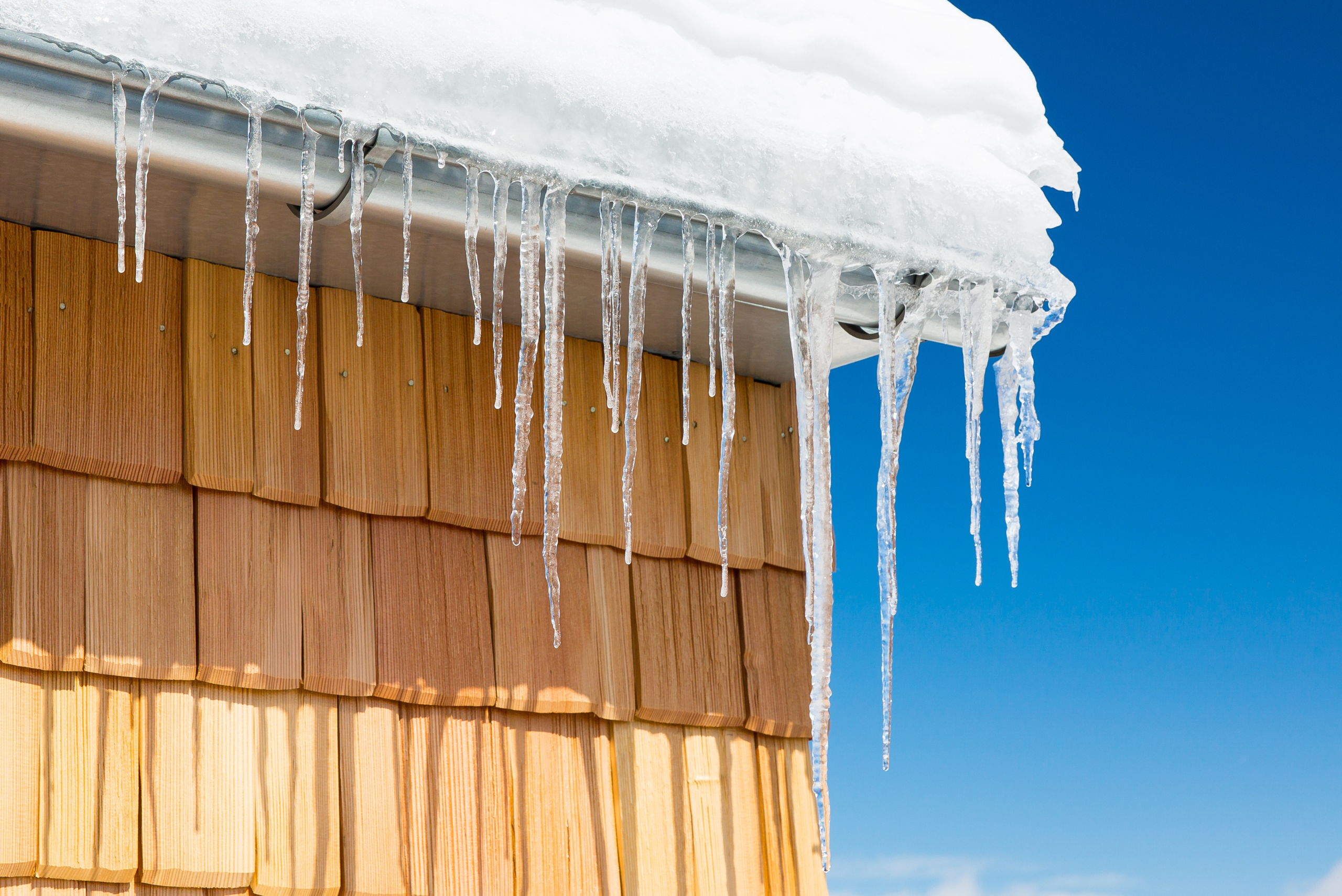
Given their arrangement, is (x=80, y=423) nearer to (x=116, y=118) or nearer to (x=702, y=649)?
(x=116, y=118)

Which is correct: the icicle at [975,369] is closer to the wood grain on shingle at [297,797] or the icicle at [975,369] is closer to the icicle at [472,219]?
the icicle at [472,219]

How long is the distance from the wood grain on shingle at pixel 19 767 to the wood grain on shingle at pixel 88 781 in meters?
0.01

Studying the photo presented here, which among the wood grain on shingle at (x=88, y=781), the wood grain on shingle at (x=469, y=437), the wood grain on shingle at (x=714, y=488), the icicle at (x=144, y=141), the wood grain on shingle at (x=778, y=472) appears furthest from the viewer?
the wood grain on shingle at (x=778, y=472)

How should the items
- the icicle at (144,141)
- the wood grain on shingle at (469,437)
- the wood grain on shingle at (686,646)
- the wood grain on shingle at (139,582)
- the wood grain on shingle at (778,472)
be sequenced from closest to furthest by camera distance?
the icicle at (144,141)
the wood grain on shingle at (139,582)
the wood grain on shingle at (469,437)
the wood grain on shingle at (686,646)
the wood grain on shingle at (778,472)

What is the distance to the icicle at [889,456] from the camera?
2307 millimetres

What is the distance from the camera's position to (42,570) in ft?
6.64

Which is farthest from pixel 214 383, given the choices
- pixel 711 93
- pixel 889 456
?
pixel 889 456

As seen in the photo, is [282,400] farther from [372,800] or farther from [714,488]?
[714,488]

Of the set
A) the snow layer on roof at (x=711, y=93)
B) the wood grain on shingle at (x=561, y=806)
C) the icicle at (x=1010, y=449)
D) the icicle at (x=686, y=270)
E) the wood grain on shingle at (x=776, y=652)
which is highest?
the snow layer on roof at (x=711, y=93)

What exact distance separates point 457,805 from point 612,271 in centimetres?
97

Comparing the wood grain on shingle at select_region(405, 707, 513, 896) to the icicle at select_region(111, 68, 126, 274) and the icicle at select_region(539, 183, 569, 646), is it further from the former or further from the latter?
the icicle at select_region(111, 68, 126, 274)

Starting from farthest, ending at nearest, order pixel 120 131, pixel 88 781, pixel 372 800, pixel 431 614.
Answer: pixel 431 614 < pixel 372 800 < pixel 88 781 < pixel 120 131

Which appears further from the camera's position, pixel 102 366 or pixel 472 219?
pixel 102 366

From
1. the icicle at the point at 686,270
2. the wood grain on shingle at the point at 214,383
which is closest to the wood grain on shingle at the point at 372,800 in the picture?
the wood grain on shingle at the point at 214,383
